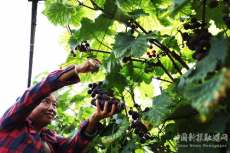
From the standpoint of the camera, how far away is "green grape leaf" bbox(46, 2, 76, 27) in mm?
1213

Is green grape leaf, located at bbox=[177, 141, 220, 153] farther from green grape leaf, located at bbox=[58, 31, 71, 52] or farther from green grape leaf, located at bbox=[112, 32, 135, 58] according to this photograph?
green grape leaf, located at bbox=[58, 31, 71, 52]

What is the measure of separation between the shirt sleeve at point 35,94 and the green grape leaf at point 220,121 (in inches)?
31.8

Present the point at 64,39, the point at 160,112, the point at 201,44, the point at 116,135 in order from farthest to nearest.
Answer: the point at 64,39, the point at 116,135, the point at 160,112, the point at 201,44

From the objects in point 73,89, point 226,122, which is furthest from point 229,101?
point 73,89

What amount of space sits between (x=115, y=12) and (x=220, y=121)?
71 cm

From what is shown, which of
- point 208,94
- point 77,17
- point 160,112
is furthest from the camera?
point 77,17

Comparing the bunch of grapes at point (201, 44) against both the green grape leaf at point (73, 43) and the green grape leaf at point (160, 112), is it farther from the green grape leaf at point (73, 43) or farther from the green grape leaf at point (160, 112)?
the green grape leaf at point (73, 43)

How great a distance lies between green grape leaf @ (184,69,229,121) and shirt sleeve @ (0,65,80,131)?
876 millimetres

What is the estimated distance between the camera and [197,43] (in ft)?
2.18

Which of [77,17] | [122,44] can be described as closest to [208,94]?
[122,44]

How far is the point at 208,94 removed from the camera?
36 cm

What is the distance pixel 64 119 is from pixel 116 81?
1483 mm

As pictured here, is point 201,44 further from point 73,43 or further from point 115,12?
point 73,43

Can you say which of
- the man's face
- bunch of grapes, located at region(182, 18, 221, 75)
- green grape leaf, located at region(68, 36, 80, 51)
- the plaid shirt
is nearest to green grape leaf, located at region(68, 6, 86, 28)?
green grape leaf, located at region(68, 36, 80, 51)
